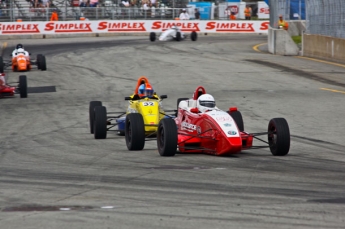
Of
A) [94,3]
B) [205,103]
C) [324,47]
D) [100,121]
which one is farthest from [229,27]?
[205,103]

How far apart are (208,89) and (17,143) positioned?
11.1 metres

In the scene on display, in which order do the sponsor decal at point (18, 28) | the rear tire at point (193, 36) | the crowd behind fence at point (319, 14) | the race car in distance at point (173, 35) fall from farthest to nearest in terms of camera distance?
Result: 1. the sponsor decal at point (18, 28)
2. the race car in distance at point (173, 35)
3. the rear tire at point (193, 36)
4. the crowd behind fence at point (319, 14)

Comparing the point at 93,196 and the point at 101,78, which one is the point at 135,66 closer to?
the point at 101,78

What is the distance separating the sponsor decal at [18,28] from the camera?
52.5 metres

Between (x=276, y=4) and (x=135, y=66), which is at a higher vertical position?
(x=276, y=4)

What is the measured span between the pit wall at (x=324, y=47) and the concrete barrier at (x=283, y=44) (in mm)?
565

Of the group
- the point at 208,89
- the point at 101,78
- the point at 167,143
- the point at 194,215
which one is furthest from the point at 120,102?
the point at 194,215

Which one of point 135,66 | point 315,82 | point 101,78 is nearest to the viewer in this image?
point 315,82

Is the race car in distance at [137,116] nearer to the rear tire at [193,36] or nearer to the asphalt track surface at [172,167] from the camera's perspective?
the asphalt track surface at [172,167]

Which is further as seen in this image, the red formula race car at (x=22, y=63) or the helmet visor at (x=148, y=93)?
the red formula race car at (x=22, y=63)

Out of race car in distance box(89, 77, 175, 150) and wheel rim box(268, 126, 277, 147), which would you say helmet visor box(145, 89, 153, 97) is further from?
wheel rim box(268, 126, 277, 147)

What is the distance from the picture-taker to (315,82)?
87.8 feet

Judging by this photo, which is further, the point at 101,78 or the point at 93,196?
the point at 101,78

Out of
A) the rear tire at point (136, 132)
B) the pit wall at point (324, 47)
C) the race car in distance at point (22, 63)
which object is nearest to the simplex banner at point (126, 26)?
the pit wall at point (324, 47)
